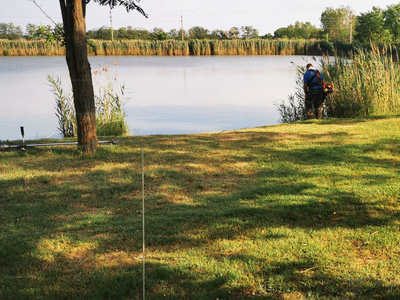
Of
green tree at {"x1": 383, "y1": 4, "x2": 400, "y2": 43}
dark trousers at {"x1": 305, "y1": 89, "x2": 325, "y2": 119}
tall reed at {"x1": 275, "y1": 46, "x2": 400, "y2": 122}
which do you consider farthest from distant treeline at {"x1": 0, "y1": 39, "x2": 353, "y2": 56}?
dark trousers at {"x1": 305, "y1": 89, "x2": 325, "y2": 119}

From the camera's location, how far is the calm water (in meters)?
13.9

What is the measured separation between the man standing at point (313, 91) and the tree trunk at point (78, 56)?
24.0 feet

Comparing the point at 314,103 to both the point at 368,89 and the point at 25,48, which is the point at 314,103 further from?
the point at 25,48

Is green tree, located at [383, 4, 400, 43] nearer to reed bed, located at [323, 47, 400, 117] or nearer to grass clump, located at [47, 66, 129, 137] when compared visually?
reed bed, located at [323, 47, 400, 117]

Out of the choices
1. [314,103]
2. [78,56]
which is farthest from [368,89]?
[78,56]

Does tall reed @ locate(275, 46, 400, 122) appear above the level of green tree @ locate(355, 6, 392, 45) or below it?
below

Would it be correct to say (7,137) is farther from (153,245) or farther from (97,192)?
(153,245)

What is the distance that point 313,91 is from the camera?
1268cm

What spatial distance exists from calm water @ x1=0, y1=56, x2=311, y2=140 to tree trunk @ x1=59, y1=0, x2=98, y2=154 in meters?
4.18

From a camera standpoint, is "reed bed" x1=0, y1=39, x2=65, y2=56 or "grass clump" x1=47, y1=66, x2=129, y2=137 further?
"reed bed" x1=0, y1=39, x2=65, y2=56

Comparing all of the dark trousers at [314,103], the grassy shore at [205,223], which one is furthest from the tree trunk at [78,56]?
the dark trousers at [314,103]

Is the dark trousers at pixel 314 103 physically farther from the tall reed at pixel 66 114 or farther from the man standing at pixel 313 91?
the tall reed at pixel 66 114

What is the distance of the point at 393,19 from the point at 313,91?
58250 millimetres

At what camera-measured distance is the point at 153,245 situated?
454cm
